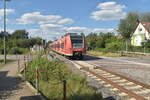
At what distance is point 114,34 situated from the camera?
76.1 meters

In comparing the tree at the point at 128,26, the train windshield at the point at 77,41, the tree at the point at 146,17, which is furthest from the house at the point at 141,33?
the train windshield at the point at 77,41

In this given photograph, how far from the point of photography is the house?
52.8 m

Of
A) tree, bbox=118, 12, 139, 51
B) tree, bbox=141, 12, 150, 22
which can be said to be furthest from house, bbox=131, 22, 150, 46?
tree, bbox=141, 12, 150, 22

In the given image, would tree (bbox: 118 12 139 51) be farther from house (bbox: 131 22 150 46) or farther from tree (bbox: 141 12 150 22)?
house (bbox: 131 22 150 46)

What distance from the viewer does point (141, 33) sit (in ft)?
181

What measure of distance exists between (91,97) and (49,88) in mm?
2081

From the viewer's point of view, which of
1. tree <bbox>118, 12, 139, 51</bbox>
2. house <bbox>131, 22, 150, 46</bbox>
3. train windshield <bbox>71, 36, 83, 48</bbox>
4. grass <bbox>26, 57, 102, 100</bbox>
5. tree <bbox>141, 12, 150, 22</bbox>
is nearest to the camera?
grass <bbox>26, 57, 102, 100</bbox>

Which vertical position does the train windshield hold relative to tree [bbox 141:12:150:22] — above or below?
below

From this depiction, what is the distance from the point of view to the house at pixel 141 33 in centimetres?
5281

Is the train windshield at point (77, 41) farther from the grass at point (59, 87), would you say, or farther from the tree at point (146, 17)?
the tree at point (146, 17)

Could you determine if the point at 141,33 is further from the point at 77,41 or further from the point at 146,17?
the point at 77,41

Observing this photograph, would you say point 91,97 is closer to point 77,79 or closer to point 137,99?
point 137,99

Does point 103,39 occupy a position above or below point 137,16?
below

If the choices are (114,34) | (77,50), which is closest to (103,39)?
(114,34)
